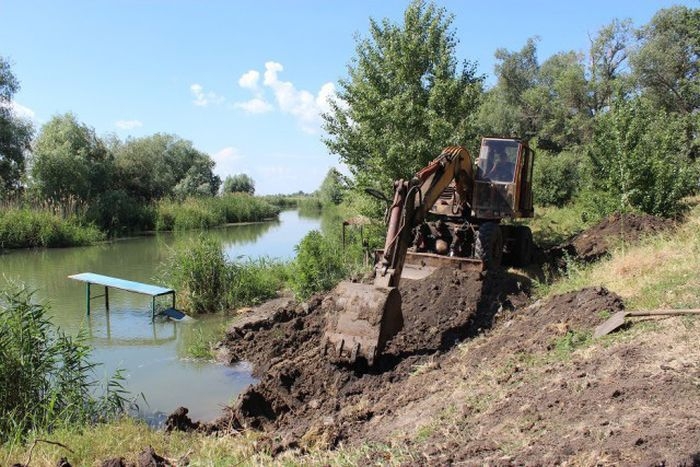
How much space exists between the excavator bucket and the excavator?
12 mm

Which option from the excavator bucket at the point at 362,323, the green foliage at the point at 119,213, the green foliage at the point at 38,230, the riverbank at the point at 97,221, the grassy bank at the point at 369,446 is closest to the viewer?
the grassy bank at the point at 369,446

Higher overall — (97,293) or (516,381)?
(516,381)

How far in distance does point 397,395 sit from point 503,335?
176cm

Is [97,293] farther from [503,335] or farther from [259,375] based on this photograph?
[503,335]

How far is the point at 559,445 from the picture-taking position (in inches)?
149

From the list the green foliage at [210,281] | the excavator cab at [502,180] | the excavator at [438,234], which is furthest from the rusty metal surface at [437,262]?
the green foliage at [210,281]

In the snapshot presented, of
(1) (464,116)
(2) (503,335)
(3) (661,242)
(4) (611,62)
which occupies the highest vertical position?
(4) (611,62)

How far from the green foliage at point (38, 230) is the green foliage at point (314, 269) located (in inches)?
717

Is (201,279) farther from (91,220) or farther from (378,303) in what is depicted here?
(91,220)

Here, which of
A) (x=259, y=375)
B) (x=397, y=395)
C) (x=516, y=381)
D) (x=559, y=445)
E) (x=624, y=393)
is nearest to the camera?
(x=559, y=445)

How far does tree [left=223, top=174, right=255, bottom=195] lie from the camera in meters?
74.0

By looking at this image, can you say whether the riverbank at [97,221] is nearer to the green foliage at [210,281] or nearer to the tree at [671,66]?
the green foliage at [210,281]

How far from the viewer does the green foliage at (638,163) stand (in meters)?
15.0

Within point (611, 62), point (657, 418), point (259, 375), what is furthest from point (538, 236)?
point (611, 62)
